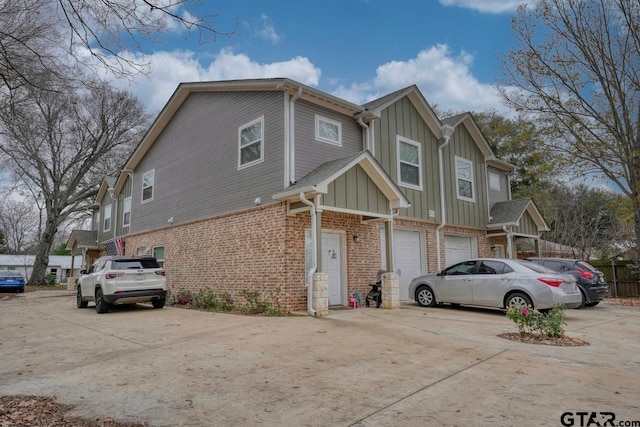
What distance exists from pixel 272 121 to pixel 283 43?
6.17 metres

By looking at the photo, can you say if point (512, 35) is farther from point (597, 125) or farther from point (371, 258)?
point (371, 258)

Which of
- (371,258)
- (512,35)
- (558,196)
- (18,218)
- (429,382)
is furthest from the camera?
(18,218)

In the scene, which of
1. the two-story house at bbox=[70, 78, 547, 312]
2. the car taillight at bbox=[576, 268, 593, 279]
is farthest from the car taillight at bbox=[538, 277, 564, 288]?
the two-story house at bbox=[70, 78, 547, 312]

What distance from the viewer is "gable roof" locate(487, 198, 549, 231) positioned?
56.7 ft

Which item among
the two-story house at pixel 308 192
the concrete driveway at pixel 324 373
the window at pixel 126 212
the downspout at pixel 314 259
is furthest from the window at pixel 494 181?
the window at pixel 126 212

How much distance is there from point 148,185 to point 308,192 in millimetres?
11635

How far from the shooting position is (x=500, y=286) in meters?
10.4

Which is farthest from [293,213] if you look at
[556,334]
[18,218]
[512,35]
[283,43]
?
[18,218]

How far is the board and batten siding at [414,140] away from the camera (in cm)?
1393

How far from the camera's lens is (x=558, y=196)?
28.6 m

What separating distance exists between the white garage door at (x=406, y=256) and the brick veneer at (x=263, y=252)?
31 cm

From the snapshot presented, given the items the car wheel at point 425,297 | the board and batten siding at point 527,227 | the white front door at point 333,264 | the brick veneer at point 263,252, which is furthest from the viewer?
the board and batten siding at point 527,227

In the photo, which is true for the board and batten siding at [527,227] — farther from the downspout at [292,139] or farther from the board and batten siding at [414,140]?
the downspout at [292,139]

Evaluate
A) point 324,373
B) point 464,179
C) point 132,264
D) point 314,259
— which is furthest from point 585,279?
point 132,264
